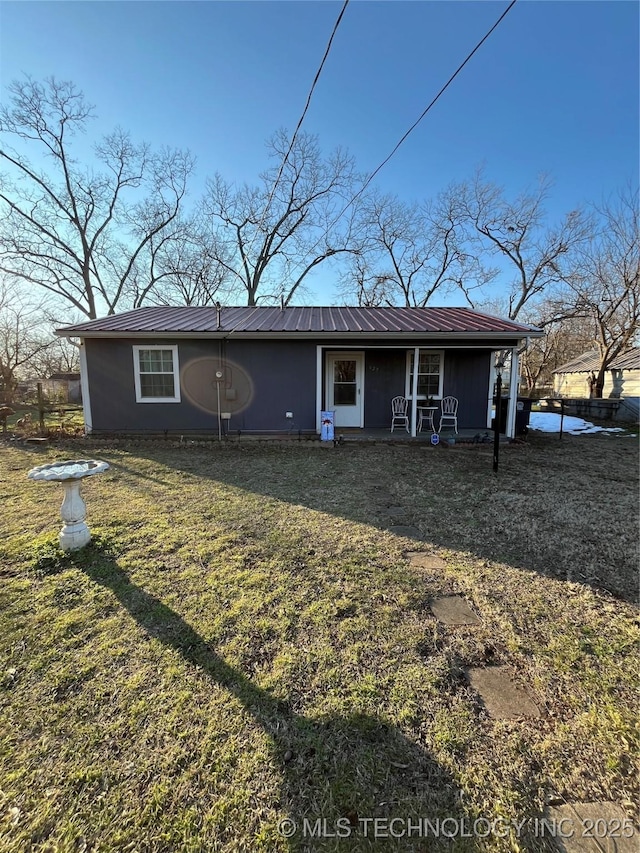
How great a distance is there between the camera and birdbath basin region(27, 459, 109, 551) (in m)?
3.07

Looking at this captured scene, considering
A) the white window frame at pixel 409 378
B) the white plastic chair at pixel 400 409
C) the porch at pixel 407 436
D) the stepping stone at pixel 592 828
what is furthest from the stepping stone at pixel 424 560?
the white window frame at pixel 409 378

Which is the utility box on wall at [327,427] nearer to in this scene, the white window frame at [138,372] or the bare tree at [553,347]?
the white window frame at [138,372]

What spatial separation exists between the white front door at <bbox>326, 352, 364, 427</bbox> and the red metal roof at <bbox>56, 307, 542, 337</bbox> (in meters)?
0.85

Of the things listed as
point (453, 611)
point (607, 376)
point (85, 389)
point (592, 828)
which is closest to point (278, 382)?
point (85, 389)

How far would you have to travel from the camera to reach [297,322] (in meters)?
9.07

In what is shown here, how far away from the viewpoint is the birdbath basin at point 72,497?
3.07 m

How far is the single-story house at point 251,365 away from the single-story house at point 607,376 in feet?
33.6

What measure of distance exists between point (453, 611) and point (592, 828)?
1217mm

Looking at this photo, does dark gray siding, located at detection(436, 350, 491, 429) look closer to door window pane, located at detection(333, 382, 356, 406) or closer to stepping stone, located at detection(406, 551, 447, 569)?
door window pane, located at detection(333, 382, 356, 406)

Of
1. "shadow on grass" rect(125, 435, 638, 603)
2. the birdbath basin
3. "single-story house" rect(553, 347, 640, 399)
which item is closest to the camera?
the birdbath basin

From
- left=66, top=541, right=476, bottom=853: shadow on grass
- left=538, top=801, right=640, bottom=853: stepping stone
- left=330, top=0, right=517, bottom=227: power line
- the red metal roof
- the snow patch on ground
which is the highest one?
left=330, top=0, right=517, bottom=227: power line

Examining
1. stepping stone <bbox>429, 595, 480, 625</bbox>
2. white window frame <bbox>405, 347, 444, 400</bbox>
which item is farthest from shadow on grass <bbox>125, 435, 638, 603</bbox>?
white window frame <bbox>405, 347, 444, 400</bbox>

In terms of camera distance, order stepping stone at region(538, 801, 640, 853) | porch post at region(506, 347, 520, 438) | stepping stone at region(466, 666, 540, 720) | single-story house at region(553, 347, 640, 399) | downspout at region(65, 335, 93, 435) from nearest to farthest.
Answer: stepping stone at region(538, 801, 640, 853) → stepping stone at region(466, 666, 540, 720) → porch post at region(506, 347, 520, 438) → downspout at region(65, 335, 93, 435) → single-story house at region(553, 347, 640, 399)

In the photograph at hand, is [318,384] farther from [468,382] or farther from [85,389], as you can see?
[85,389]
